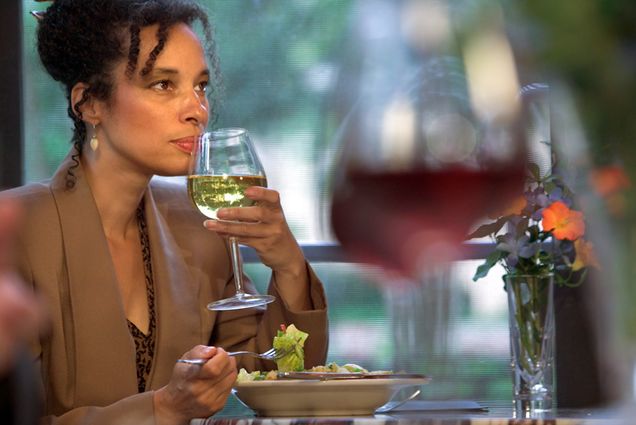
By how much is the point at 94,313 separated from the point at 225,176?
51cm

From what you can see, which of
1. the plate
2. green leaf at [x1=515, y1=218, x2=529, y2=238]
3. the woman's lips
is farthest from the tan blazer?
the plate

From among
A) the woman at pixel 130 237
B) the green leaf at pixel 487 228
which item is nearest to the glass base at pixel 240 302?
the woman at pixel 130 237

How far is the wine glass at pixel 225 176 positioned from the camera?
1.58 m

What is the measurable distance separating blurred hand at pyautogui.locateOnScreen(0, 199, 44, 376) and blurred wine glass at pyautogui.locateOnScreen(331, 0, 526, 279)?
10 centimetres

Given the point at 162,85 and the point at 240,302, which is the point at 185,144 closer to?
the point at 162,85

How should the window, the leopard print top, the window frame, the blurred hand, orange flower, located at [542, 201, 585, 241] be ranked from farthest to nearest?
the window frame
the leopard print top
orange flower, located at [542, 201, 585, 241]
the window
the blurred hand

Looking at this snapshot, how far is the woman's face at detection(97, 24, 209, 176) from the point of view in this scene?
6.42 ft

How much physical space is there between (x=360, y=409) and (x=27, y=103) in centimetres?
149

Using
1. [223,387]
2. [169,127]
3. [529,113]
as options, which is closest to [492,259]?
[223,387]

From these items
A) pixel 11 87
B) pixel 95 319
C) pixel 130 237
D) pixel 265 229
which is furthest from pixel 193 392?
pixel 11 87

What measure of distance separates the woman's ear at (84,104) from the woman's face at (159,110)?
0.02 m

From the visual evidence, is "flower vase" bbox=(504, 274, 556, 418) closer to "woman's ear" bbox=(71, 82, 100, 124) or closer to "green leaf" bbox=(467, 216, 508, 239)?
"woman's ear" bbox=(71, 82, 100, 124)

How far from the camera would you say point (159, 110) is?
A: 1.96 meters

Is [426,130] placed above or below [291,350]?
above
